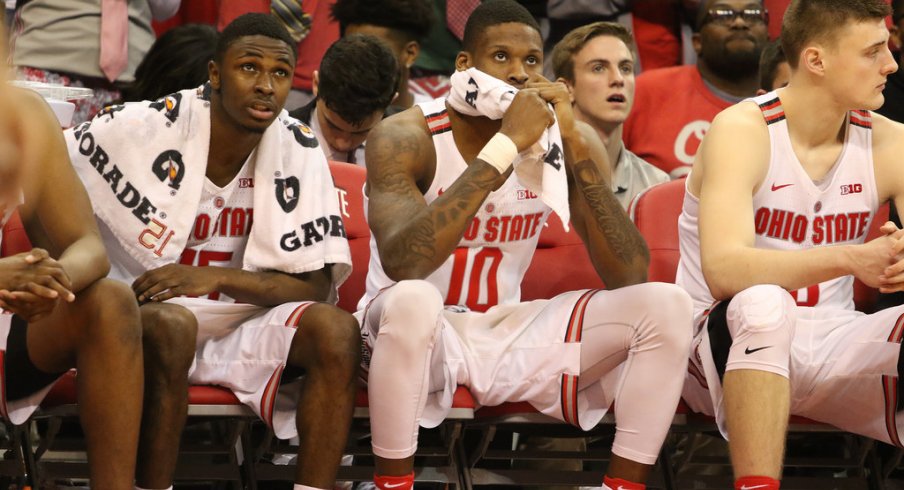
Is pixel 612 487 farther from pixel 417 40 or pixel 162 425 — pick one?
pixel 417 40

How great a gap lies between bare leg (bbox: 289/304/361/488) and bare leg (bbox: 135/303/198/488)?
1.00 ft

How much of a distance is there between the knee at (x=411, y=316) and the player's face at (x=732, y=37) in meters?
3.03

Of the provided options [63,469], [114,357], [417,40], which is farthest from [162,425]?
[417,40]

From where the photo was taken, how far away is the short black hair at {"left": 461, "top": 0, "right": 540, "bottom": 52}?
3.70 m

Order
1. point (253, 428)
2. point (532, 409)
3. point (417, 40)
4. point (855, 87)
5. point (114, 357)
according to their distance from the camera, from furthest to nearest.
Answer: point (417, 40)
point (253, 428)
point (855, 87)
point (532, 409)
point (114, 357)

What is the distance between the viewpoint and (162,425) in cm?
297

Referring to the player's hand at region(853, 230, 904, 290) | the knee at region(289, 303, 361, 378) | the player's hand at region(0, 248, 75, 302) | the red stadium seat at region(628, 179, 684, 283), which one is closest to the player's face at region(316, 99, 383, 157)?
the red stadium seat at region(628, 179, 684, 283)

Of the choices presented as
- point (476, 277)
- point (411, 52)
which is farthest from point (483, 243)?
point (411, 52)

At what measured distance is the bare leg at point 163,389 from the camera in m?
2.95

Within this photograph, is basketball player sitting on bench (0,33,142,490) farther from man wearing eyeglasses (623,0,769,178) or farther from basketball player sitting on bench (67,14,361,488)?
man wearing eyeglasses (623,0,769,178)

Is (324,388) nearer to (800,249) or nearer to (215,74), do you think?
(215,74)

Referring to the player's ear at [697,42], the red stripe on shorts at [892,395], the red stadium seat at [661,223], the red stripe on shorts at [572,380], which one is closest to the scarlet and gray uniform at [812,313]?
the red stripe on shorts at [892,395]

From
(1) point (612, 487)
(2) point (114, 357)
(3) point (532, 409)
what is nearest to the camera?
(2) point (114, 357)

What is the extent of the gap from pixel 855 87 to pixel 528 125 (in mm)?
1030
